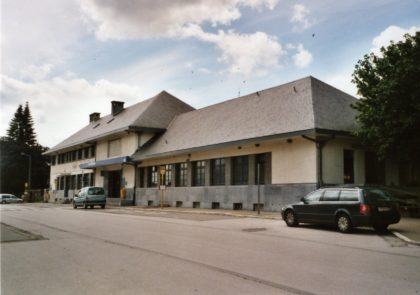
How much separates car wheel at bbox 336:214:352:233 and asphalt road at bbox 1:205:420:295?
82 cm

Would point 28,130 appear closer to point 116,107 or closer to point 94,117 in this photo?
point 94,117

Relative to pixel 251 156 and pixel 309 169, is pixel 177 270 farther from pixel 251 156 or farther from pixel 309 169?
pixel 251 156

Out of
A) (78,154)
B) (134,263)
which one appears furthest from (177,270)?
(78,154)

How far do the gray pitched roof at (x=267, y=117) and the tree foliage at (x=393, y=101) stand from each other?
2.42 metres

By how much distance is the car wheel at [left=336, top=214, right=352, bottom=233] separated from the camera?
47.5 feet

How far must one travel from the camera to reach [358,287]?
6547 millimetres

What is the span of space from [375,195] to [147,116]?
96.8 ft

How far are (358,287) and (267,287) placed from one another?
1.36 m

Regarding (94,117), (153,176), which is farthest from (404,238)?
(94,117)

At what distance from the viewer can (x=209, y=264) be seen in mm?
8336

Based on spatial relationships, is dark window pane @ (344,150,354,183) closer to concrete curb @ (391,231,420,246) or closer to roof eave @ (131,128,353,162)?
roof eave @ (131,128,353,162)

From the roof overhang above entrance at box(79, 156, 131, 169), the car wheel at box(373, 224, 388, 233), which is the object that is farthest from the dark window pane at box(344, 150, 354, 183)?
the roof overhang above entrance at box(79, 156, 131, 169)

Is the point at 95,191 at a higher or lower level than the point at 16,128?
lower

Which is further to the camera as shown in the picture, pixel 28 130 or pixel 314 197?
pixel 28 130
